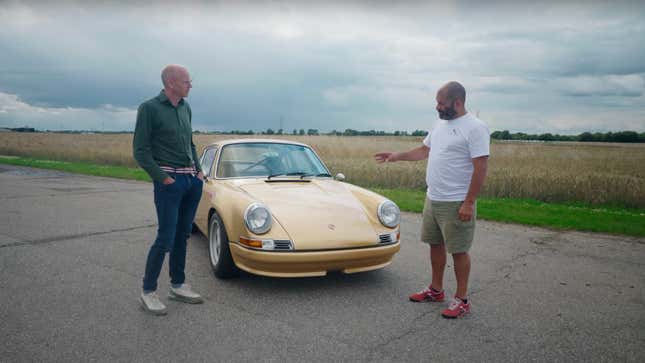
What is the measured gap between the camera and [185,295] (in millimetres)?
3797

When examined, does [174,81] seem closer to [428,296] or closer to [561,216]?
[428,296]

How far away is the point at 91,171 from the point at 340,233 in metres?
17.2

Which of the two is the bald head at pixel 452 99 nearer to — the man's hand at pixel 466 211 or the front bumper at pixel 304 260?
the man's hand at pixel 466 211

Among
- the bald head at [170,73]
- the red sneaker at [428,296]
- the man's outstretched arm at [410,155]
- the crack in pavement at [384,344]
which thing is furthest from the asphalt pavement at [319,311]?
the bald head at [170,73]

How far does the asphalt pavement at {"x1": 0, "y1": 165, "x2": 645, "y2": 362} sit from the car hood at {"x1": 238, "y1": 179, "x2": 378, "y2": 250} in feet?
1.74

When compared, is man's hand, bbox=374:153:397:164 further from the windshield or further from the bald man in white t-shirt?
the windshield

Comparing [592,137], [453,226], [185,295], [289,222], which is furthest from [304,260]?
[592,137]

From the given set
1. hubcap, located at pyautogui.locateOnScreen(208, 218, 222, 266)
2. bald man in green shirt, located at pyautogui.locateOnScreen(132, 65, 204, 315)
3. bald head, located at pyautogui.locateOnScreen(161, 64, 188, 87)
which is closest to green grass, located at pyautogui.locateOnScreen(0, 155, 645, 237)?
hubcap, located at pyautogui.locateOnScreen(208, 218, 222, 266)

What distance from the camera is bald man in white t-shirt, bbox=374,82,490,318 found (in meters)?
3.36

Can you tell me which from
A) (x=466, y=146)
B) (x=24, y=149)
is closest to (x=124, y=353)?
(x=466, y=146)

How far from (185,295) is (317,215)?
139 cm

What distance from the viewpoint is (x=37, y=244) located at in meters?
5.65

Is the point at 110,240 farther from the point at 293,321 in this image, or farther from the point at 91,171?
the point at 91,171

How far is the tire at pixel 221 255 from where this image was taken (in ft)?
13.8
